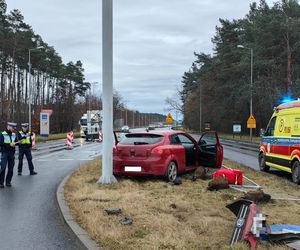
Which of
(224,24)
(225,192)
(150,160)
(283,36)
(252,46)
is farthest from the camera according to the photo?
(224,24)

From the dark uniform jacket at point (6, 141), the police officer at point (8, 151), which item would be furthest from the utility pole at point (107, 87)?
the dark uniform jacket at point (6, 141)

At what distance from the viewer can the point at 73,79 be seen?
97625mm

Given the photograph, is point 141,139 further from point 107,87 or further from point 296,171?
point 296,171

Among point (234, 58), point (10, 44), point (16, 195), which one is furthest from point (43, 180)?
point (234, 58)

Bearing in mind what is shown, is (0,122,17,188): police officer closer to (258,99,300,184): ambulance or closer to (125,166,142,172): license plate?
(125,166,142,172): license plate

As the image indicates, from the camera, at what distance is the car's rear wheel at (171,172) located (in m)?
12.3

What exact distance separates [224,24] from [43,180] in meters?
58.6

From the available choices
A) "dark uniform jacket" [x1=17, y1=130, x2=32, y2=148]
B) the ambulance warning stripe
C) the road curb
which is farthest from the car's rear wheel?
"dark uniform jacket" [x1=17, y1=130, x2=32, y2=148]

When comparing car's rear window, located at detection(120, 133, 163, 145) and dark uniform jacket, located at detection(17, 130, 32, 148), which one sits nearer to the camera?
car's rear window, located at detection(120, 133, 163, 145)

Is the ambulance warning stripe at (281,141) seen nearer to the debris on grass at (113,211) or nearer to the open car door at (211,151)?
the open car door at (211,151)

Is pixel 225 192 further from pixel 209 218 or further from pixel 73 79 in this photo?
pixel 73 79

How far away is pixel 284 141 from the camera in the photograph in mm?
14773

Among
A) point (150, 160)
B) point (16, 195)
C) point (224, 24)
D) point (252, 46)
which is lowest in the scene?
point (16, 195)

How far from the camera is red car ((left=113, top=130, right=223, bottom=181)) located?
477 inches
